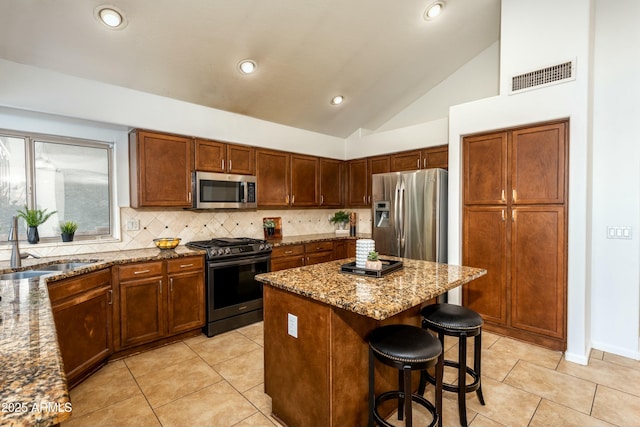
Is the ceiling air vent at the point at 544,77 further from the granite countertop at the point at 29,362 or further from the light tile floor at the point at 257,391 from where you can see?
the granite countertop at the point at 29,362

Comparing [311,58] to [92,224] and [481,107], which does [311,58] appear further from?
[92,224]

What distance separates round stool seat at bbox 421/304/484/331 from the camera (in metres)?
1.96

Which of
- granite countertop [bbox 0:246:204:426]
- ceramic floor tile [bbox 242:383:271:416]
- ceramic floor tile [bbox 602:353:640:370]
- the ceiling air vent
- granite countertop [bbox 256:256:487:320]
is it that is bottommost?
ceramic floor tile [bbox 602:353:640:370]

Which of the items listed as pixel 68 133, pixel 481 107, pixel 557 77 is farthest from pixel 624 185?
pixel 68 133

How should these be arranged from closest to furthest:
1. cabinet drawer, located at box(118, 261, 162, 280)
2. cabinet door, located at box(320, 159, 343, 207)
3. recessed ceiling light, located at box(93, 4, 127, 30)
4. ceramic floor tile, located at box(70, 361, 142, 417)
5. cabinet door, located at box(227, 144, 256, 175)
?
ceramic floor tile, located at box(70, 361, 142, 417), recessed ceiling light, located at box(93, 4, 127, 30), cabinet drawer, located at box(118, 261, 162, 280), cabinet door, located at box(227, 144, 256, 175), cabinet door, located at box(320, 159, 343, 207)

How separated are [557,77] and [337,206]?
3.22 metres

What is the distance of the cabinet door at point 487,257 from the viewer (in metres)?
3.26

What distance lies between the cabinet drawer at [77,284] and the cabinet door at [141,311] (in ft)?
0.61

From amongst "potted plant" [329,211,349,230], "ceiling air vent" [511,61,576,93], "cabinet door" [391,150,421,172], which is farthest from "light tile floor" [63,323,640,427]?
"potted plant" [329,211,349,230]

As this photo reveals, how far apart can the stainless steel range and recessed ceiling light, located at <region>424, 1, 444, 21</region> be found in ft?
10.1

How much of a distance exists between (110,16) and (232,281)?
103 inches

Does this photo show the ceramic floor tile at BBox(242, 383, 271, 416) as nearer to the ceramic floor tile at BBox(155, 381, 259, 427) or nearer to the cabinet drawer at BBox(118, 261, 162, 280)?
the ceramic floor tile at BBox(155, 381, 259, 427)

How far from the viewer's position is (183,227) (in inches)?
151

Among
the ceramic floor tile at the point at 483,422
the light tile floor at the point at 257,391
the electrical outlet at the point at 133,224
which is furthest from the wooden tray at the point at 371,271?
the electrical outlet at the point at 133,224
